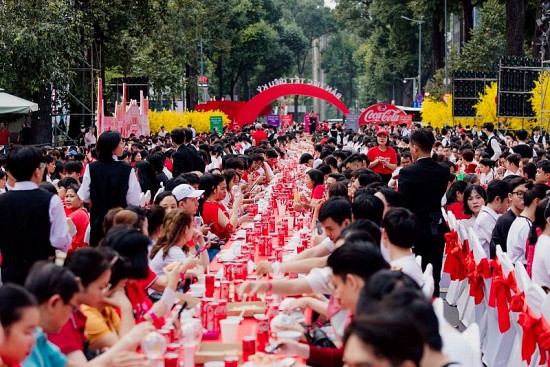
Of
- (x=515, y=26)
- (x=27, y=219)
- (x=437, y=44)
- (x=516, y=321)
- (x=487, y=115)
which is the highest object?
(x=437, y=44)

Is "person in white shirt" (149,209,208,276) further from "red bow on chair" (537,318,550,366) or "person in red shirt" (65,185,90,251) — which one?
"red bow on chair" (537,318,550,366)

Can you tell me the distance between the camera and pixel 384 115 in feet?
133

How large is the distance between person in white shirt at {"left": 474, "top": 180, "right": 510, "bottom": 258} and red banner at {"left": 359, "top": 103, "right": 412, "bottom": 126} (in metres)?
30.5

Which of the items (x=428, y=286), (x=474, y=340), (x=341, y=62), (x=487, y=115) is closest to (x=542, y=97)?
(x=487, y=115)

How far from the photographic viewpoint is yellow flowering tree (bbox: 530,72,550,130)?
25.7 m

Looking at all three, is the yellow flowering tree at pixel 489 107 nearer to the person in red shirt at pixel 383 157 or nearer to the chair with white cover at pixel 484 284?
the person in red shirt at pixel 383 157

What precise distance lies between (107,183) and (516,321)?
3.90 metres

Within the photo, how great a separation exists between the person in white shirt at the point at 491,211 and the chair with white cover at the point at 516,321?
1.69 metres

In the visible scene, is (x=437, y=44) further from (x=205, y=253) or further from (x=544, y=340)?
(x=544, y=340)

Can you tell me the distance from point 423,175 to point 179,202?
2430 millimetres

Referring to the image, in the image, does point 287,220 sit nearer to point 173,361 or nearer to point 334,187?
point 334,187

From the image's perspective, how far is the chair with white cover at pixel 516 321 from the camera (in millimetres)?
7086

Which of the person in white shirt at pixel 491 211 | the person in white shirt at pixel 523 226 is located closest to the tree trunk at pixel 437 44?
the person in white shirt at pixel 491 211

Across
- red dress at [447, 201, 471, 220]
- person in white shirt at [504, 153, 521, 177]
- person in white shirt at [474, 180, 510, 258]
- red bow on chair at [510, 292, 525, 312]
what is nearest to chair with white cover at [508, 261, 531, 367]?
red bow on chair at [510, 292, 525, 312]
